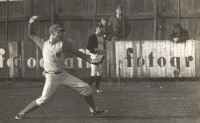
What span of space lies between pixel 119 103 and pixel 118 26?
24.1 ft

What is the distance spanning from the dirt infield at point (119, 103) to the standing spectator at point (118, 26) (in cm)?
222

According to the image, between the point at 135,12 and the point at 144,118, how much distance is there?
1269cm

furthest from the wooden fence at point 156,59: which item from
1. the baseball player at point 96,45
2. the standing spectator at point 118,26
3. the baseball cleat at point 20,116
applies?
the baseball cleat at point 20,116

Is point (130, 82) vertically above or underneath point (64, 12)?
underneath

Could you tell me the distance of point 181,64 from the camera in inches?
768

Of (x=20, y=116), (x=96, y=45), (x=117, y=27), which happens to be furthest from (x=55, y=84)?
(x=117, y=27)

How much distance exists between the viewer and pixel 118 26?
68.7 ft

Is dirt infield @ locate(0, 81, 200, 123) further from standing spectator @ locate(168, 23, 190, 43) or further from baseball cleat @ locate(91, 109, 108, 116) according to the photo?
standing spectator @ locate(168, 23, 190, 43)

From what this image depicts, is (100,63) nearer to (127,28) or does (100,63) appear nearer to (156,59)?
(156,59)

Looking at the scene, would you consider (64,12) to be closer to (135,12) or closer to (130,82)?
(135,12)

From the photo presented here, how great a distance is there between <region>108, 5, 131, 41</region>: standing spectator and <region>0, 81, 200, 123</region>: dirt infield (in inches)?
87.2

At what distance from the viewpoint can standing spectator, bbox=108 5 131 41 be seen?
67.8 feet

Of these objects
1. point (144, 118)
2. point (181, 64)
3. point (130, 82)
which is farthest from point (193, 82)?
point (144, 118)

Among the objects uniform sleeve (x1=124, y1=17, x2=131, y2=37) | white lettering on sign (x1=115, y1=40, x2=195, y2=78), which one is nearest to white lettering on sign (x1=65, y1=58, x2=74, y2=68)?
white lettering on sign (x1=115, y1=40, x2=195, y2=78)
